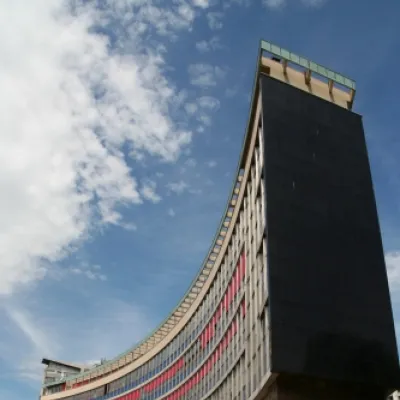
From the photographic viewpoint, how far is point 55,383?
117750 mm

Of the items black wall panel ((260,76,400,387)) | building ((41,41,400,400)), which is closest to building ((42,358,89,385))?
building ((41,41,400,400))

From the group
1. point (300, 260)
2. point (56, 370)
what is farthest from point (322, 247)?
point (56, 370)

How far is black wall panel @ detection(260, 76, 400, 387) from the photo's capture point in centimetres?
3906

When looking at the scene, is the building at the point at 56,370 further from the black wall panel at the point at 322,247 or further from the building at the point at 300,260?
the black wall panel at the point at 322,247

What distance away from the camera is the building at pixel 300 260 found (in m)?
39.0

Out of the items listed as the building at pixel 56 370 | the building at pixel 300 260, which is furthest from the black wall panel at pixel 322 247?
the building at pixel 56 370

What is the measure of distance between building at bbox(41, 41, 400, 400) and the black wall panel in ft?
0.30

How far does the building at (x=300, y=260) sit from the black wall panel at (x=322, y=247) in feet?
0.30

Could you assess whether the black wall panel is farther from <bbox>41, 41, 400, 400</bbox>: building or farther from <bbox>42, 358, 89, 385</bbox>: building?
<bbox>42, 358, 89, 385</bbox>: building

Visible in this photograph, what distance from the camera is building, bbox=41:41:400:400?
39000mm

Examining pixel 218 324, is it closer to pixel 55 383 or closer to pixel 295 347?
pixel 295 347

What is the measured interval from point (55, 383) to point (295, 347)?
92.8 meters

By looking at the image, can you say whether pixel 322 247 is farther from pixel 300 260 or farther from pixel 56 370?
→ pixel 56 370

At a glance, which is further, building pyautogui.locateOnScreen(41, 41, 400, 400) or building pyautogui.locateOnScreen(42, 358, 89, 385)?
building pyautogui.locateOnScreen(42, 358, 89, 385)
